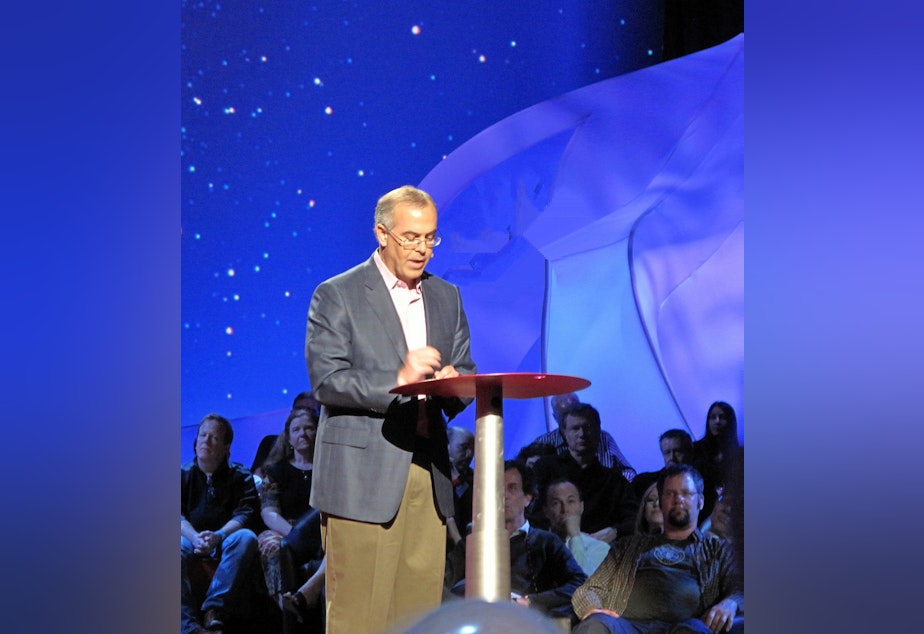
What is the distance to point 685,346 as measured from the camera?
407 cm

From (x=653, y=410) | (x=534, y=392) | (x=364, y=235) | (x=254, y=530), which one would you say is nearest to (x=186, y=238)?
(x=364, y=235)

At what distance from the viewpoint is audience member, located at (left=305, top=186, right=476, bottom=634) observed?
8.51 ft

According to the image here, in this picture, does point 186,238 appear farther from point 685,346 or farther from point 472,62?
point 685,346

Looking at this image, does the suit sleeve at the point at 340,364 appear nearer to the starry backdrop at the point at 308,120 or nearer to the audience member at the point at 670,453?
the starry backdrop at the point at 308,120

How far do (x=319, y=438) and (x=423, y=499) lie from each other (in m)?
0.30

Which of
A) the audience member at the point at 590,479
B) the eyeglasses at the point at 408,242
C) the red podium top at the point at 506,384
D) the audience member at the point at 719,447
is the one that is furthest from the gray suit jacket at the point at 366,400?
the audience member at the point at 719,447

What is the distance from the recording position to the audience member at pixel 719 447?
4.00 metres

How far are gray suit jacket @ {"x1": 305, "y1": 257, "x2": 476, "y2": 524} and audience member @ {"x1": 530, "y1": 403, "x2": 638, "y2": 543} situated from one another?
57.3 inches

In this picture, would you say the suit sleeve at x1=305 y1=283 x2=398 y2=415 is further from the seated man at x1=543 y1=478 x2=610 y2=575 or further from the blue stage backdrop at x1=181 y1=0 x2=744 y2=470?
the seated man at x1=543 y1=478 x2=610 y2=575

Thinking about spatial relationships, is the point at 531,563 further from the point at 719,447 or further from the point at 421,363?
the point at 421,363

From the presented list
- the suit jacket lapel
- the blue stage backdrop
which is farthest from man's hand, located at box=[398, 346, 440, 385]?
the blue stage backdrop

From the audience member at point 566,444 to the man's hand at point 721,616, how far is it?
561mm

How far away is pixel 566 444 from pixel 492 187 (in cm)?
104

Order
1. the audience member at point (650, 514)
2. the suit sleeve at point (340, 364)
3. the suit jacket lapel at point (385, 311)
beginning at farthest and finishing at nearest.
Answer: the audience member at point (650, 514)
the suit jacket lapel at point (385, 311)
the suit sleeve at point (340, 364)
